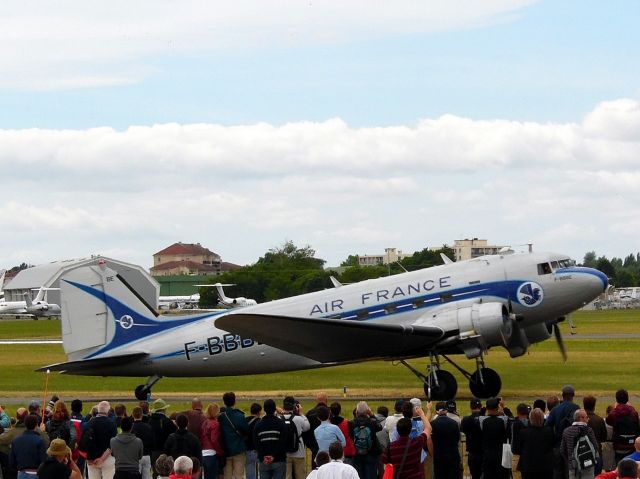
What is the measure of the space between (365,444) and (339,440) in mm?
398

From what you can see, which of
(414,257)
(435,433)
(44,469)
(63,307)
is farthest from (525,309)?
(414,257)

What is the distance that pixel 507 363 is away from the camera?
42688 mm

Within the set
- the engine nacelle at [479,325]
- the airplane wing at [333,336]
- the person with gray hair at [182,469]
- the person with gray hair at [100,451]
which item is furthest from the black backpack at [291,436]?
the engine nacelle at [479,325]

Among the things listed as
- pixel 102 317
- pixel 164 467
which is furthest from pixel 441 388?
pixel 164 467

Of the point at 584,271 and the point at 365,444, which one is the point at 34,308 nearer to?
the point at 584,271

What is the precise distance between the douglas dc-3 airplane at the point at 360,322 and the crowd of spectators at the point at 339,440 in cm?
1166

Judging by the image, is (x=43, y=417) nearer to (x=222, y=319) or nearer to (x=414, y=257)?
(x=222, y=319)

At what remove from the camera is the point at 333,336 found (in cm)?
2795

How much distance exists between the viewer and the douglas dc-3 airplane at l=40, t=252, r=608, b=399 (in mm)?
28031

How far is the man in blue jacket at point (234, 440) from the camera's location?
15.7 meters

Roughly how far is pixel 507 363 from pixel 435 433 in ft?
93.5

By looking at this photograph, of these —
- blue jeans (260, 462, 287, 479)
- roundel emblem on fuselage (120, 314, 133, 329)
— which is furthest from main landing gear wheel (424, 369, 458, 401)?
blue jeans (260, 462, 287, 479)

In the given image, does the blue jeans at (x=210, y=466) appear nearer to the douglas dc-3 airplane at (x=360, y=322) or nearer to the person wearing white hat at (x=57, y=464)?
the person wearing white hat at (x=57, y=464)

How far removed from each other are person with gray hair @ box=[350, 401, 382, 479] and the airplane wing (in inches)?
448
